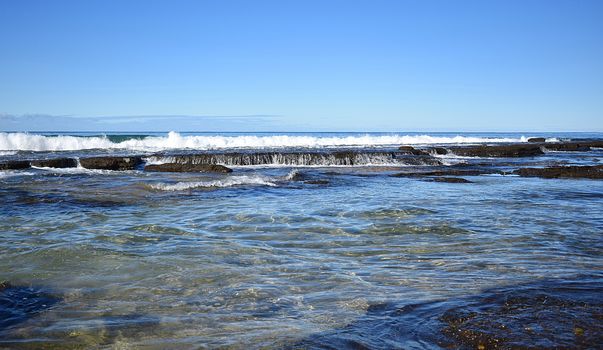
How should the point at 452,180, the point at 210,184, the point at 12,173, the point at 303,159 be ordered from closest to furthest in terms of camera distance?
the point at 210,184, the point at 452,180, the point at 12,173, the point at 303,159

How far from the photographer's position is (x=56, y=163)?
2278cm

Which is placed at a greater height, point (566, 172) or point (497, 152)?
point (497, 152)

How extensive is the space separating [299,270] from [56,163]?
2042 cm

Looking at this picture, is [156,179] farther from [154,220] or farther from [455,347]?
[455,347]

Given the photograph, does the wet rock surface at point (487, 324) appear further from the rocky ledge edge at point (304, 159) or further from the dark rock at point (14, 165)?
the dark rock at point (14, 165)

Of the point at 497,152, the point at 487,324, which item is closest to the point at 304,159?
the point at 497,152

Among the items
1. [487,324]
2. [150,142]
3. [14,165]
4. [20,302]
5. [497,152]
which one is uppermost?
[150,142]

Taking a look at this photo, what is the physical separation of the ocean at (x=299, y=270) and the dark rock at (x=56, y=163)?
34.4ft

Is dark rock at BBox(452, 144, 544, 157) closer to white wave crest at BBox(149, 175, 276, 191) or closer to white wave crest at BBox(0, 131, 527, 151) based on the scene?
white wave crest at BBox(0, 131, 527, 151)

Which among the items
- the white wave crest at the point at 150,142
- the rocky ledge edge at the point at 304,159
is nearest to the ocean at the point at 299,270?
the rocky ledge edge at the point at 304,159

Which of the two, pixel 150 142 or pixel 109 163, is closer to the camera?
pixel 109 163

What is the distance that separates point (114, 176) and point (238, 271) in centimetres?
1437

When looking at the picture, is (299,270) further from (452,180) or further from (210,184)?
(452,180)

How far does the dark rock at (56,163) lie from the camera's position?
22.4m
